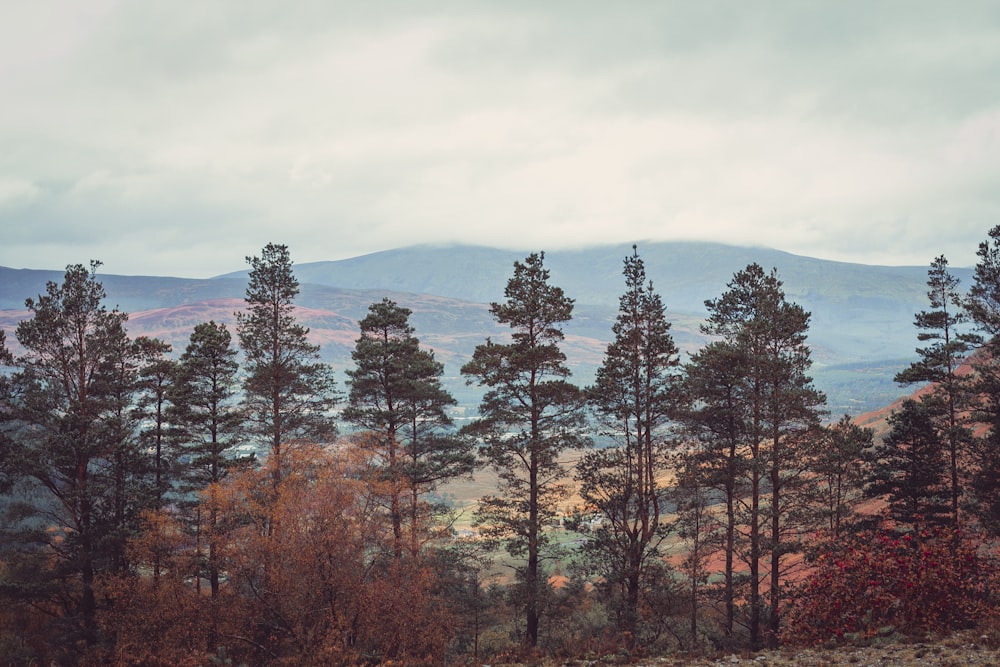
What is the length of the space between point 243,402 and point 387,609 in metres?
16.0

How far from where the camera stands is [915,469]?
30.4 m

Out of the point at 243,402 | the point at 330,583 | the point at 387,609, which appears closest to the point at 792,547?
the point at 387,609

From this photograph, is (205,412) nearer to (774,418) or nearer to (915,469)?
(774,418)

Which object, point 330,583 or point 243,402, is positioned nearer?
point 330,583

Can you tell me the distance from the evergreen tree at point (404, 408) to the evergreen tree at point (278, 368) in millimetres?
2513

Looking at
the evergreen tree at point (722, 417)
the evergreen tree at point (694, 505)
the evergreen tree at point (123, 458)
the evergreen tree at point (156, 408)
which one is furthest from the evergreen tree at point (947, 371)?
the evergreen tree at point (156, 408)

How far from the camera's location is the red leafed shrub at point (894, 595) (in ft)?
60.6

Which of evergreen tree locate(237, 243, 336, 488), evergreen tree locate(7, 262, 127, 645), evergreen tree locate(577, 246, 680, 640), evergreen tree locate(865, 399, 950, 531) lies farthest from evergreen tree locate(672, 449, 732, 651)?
evergreen tree locate(7, 262, 127, 645)

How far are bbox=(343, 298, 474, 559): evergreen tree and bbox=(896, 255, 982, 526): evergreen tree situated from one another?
2373 cm

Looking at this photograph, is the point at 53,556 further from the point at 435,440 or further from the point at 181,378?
the point at 435,440

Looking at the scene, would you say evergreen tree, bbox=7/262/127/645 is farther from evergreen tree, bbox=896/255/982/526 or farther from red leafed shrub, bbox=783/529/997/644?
evergreen tree, bbox=896/255/982/526

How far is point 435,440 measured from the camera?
A: 33.9 metres

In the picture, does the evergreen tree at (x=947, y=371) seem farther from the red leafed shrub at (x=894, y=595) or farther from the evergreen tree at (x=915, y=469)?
the red leafed shrub at (x=894, y=595)

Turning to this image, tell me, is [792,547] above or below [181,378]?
below
